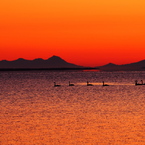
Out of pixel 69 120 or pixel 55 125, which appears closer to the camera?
pixel 55 125

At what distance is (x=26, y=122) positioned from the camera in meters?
41.8

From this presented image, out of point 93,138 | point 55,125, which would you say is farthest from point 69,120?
point 93,138

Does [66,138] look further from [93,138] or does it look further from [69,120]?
[69,120]

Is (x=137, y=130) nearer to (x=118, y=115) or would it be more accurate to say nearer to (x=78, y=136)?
(x=78, y=136)

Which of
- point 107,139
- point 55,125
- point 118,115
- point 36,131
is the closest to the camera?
point 107,139

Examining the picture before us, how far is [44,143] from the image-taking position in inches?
1246

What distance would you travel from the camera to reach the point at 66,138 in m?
33.5

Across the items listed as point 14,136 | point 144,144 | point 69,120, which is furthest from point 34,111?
point 144,144

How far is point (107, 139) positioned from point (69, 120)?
35.4 ft

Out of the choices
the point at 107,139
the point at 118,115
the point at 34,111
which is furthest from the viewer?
the point at 34,111

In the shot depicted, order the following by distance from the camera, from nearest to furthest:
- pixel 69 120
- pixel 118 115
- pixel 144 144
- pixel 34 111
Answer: pixel 144 144
pixel 69 120
pixel 118 115
pixel 34 111

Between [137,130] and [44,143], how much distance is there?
9.28 m

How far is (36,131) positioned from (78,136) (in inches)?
168

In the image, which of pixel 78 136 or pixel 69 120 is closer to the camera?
pixel 78 136
